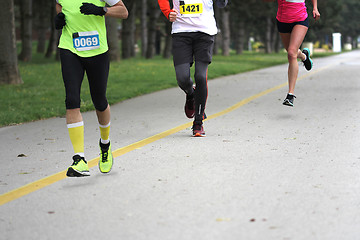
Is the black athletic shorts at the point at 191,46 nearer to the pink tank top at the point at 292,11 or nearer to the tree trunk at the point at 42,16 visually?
the pink tank top at the point at 292,11

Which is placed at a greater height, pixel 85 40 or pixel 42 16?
pixel 85 40

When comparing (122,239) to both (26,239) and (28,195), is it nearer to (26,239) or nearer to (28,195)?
(26,239)

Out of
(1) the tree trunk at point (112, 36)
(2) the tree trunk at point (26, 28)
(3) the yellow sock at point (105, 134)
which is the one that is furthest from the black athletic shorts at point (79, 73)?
(2) the tree trunk at point (26, 28)

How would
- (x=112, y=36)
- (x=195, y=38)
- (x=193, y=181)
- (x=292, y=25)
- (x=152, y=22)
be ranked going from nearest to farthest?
(x=193, y=181)
(x=195, y=38)
(x=292, y=25)
(x=112, y=36)
(x=152, y=22)

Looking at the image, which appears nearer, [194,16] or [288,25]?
[194,16]

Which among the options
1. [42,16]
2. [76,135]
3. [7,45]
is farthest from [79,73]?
[42,16]

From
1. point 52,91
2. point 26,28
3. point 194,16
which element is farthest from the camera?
point 26,28

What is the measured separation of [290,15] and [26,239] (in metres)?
6.95

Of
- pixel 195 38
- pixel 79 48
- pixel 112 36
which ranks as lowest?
pixel 112 36

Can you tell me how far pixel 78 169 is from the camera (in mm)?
6105

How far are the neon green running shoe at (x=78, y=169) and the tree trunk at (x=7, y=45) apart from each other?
42.4ft

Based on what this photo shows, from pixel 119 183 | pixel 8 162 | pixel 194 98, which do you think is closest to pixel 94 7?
pixel 119 183

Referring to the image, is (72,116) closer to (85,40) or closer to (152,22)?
(85,40)

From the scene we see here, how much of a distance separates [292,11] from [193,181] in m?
5.19
